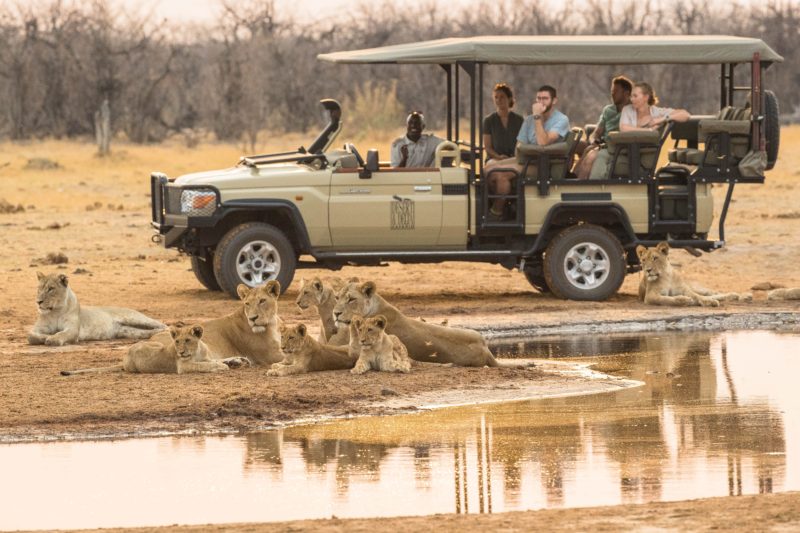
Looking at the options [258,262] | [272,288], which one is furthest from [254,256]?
[272,288]

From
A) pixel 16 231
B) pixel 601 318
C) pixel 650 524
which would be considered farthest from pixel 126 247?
pixel 650 524

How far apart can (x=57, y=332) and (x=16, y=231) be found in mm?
9164

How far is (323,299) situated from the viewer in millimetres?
11227

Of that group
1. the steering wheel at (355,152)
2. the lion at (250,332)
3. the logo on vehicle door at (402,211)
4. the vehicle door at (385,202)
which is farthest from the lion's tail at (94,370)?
A: the steering wheel at (355,152)

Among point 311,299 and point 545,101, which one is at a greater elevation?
point 545,101

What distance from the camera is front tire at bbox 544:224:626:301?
14492 mm

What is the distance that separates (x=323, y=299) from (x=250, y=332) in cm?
65

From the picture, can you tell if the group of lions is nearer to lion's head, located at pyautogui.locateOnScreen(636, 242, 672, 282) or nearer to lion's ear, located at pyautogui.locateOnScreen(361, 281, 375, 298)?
lion's ear, located at pyautogui.locateOnScreen(361, 281, 375, 298)

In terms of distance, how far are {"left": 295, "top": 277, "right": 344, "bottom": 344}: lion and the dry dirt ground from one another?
73cm

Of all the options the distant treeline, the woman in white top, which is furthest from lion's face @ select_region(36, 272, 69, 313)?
the distant treeline

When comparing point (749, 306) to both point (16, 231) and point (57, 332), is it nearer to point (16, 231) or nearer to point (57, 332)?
point (57, 332)

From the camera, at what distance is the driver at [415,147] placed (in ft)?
47.8

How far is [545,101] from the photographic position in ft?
46.8

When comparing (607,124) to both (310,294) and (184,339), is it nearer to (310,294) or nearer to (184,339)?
(310,294)
